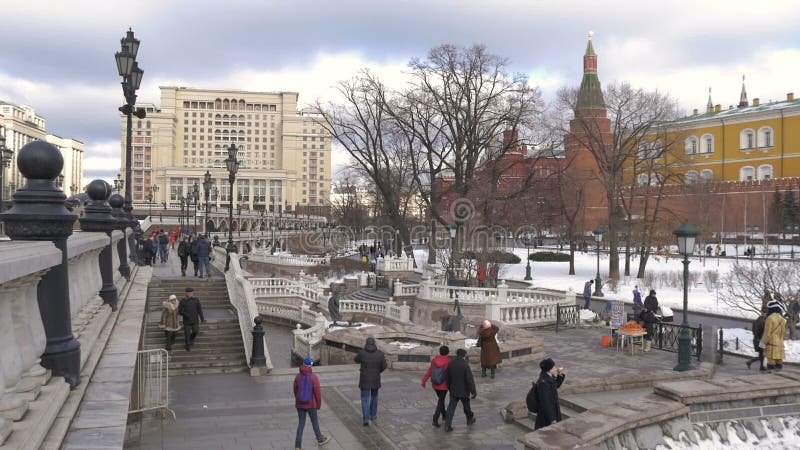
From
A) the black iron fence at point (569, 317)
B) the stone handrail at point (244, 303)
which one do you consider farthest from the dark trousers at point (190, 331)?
the black iron fence at point (569, 317)

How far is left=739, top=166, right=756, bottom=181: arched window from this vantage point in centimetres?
6856

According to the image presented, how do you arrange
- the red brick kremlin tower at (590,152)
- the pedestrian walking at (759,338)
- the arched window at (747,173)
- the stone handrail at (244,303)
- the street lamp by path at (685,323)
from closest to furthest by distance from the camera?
the street lamp by path at (685,323) → the pedestrian walking at (759,338) → the stone handrail at (244,303) → the red brick kremlin tower at (590,152) → the arched window at (747,173)

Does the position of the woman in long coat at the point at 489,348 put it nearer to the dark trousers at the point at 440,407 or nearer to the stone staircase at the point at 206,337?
the dark trousers at the point at 440,407

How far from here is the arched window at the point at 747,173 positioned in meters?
68.6

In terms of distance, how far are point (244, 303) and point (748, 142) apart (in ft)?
226

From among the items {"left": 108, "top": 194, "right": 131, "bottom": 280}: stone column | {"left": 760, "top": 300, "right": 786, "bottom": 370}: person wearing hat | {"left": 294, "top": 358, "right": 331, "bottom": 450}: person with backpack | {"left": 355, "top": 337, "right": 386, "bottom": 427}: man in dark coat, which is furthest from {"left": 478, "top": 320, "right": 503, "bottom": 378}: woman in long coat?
{"left": 108, "top": 194, "right": 131, "bottom": 280}: stone column

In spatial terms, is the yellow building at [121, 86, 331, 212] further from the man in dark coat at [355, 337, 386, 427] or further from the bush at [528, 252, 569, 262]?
the man in dark coat at [355, 337, 386, 427]

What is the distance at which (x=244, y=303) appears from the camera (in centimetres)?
1709

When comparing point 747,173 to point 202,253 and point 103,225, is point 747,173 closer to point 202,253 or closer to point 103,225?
point 202,253

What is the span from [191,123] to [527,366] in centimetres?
16532

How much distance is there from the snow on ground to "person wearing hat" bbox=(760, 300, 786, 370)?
209 cm

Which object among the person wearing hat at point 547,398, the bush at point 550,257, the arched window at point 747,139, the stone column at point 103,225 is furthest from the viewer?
the arched window at point 747,139

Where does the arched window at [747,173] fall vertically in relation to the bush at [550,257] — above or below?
above

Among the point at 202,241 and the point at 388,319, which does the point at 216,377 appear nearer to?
the point at 202,241
